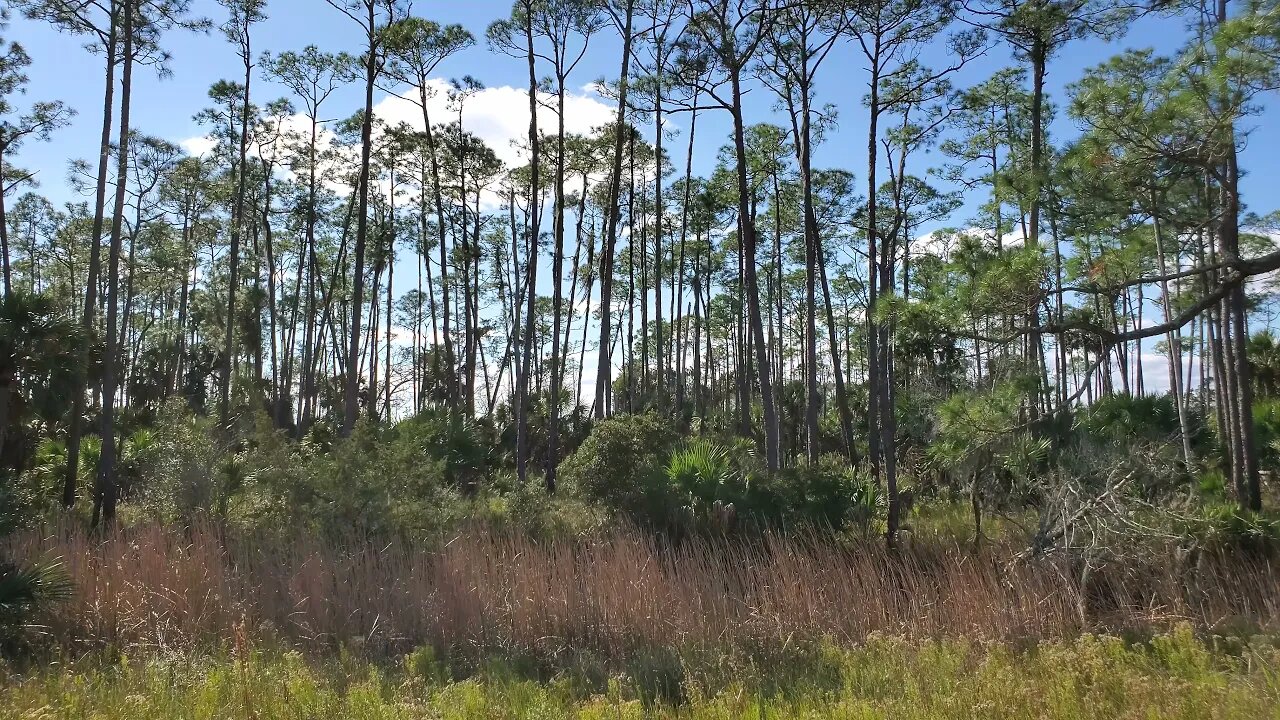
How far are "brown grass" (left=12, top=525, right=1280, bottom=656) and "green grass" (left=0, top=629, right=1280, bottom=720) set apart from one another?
1.97 feet

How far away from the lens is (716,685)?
5.54 metres

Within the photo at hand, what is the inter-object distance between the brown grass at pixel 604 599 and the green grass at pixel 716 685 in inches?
23.7

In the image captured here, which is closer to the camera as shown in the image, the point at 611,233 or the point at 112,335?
the point at 112,335

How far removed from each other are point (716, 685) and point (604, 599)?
74.9 inches

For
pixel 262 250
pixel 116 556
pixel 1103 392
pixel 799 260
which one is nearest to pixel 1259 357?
pixel 1103 392

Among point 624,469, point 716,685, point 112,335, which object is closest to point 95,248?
point 112,335

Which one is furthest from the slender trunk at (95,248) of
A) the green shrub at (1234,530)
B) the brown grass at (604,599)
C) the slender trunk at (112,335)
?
the green shrub at (1234,530)

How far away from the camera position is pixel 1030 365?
7305mm

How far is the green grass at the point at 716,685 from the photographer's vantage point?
4516 millimetres

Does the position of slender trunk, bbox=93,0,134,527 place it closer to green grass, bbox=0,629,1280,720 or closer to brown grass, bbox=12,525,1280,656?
brown grass, bbox=12,525,1280,656

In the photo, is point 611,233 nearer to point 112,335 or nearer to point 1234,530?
point 112,335

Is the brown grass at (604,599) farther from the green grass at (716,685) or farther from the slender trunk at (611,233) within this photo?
the slender trunk at (611,233)

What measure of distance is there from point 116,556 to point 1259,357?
2147cm

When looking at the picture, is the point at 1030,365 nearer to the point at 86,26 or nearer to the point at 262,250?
the point at 86,26
